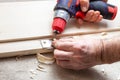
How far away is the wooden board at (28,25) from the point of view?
0.78 metres

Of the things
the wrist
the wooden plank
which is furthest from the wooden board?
the wrist

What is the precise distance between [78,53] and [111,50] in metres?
0.11

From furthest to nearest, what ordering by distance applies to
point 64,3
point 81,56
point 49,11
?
1. point 49,11
2. point 64,3
3. point 81,56

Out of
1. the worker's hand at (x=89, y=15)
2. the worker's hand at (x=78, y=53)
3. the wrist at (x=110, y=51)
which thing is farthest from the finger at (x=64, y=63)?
the worker's hand at (x=89, y=15)

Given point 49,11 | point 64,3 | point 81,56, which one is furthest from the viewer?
point 49,11

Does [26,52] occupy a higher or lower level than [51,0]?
lower

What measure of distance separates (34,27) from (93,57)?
0.89 feet

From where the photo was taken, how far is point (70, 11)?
855 mm

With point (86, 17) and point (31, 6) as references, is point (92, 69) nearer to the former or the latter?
point (86, 17)

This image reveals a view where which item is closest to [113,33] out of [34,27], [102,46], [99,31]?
[99,31]

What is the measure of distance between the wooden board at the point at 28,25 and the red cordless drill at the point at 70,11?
0.04 m

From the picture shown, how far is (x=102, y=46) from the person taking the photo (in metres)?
0.72

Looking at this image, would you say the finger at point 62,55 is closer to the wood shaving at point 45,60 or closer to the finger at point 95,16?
the wood shaving at point 45,60

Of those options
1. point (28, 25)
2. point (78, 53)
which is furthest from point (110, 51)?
point (28, 25)
